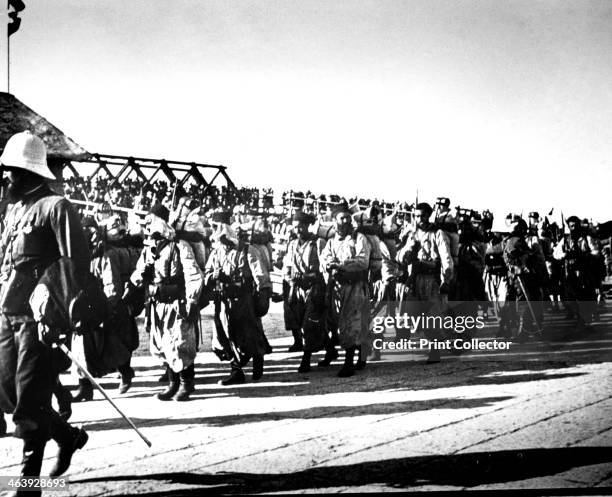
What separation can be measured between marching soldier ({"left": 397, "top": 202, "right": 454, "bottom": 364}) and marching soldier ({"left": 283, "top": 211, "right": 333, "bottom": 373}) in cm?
148

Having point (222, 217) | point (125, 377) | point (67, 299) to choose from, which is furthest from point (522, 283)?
point (67, 299)

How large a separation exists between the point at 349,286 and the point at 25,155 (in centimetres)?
518

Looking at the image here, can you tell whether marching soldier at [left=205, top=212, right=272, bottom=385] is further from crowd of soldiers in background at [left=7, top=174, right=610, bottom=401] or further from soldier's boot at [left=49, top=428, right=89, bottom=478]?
soldier's boot at [left=49, top=428, right=89, bottom=478]

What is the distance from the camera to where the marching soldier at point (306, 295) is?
874 centimetres

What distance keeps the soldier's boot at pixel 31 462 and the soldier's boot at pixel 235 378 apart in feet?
13.6

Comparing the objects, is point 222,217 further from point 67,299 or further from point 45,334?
point 45,334

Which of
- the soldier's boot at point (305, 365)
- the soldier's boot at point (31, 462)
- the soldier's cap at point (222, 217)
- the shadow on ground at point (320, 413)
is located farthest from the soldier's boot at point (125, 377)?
the soldier's boot at point (31, 462)

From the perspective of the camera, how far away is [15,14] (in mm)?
6594

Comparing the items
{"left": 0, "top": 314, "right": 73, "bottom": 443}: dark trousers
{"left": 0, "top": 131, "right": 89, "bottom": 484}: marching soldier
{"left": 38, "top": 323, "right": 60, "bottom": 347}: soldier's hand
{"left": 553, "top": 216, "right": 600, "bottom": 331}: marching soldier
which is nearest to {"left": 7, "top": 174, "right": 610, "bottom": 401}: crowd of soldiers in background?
{"left": 553, "top": 216, "right": 600, "bottom": 331}: marching soldier

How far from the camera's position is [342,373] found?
830 cm

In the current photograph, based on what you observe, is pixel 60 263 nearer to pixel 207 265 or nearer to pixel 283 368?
pixel 207 265

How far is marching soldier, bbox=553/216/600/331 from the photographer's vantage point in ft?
46.8

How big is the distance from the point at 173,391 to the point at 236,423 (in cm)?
152

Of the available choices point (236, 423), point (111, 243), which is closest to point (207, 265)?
point (111, 243)
